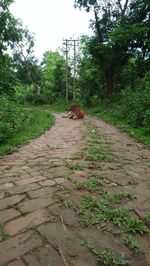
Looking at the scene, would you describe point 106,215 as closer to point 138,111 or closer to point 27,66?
point 138,111

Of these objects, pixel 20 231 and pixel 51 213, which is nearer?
pixel 20 231

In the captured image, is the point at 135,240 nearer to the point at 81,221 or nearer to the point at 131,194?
the point at 81,221

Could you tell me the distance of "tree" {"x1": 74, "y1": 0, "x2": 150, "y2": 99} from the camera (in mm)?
19188

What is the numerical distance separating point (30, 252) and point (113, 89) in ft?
72.5

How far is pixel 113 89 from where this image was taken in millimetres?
23797

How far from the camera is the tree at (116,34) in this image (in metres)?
19.2

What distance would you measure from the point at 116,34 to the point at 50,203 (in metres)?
17.9

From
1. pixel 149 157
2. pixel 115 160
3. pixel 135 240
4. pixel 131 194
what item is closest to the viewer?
pixel 135 240

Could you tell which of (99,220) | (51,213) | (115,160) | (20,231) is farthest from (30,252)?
(115,160)

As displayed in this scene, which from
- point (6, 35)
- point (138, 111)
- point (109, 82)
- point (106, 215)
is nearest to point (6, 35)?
point (6, 35)

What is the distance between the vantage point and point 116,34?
63.3 feet

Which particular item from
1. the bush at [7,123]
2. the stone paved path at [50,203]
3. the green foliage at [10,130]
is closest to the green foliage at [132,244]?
the stone paved path at [50,203]

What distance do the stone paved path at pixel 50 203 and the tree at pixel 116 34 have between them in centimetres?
1466

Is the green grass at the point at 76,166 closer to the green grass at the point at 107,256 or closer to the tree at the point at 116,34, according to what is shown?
the green grass at the point at 107,256
